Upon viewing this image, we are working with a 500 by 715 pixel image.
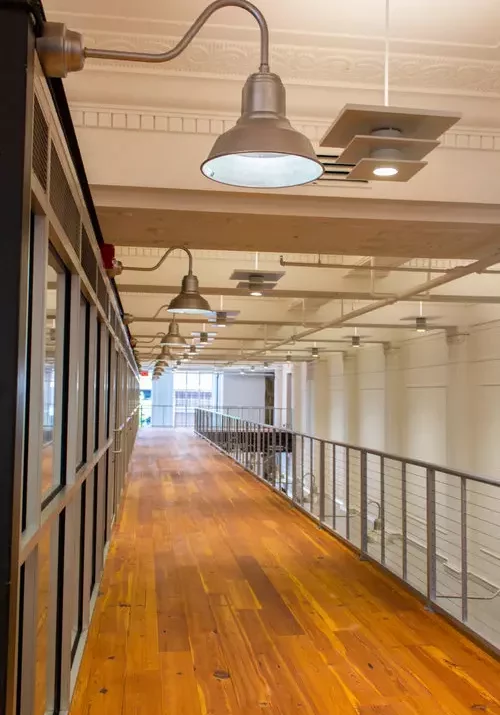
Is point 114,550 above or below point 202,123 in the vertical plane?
below

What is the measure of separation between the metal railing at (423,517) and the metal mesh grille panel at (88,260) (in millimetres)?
2004

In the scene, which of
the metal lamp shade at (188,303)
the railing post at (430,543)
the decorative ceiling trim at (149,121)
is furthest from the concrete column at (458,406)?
the decorative ceiling trim at (149,121)

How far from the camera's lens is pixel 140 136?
3646mm

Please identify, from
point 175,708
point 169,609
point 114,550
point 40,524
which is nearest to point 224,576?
point 169,609

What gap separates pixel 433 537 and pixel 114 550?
2.54 metres

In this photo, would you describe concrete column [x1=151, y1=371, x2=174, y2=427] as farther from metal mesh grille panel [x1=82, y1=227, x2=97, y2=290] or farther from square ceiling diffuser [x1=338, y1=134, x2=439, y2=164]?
square ceiling diffuser [x1=338, y1=134, x2=439, y2=164]

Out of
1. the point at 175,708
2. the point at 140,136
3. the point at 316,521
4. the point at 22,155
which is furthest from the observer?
the point at 316,521

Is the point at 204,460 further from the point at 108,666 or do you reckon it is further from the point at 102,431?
the point at 108,666

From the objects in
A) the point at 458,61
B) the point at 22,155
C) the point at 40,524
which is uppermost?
the point at 458,61

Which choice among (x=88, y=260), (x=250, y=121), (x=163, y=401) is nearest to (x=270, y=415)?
(x=163, y=401)

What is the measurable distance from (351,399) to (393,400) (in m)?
2.50

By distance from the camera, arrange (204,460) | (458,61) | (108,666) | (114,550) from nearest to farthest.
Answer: (108,666) < (458,61) < (114,550) < (204,460)

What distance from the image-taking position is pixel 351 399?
556 inches

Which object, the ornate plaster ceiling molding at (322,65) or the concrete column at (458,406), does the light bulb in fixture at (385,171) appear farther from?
the concrete column at (458,406)
